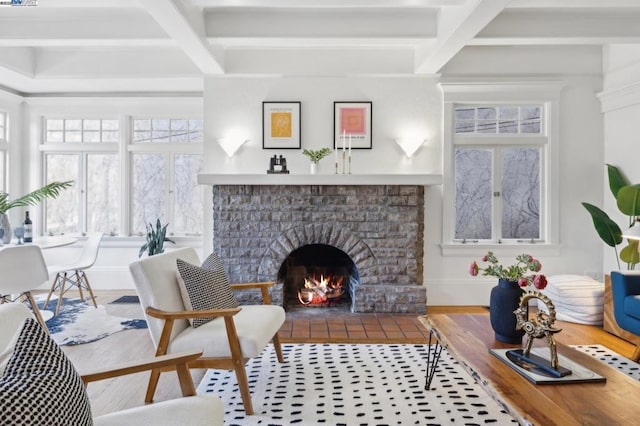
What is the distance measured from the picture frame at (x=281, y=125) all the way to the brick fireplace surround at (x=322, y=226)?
0.50m

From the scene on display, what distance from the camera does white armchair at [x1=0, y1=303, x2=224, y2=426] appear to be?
1.02m

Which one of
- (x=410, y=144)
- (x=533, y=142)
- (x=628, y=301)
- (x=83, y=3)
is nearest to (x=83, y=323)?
(x=83, y=3)

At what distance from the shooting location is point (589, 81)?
4.76 m

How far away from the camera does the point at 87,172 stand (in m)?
5.72

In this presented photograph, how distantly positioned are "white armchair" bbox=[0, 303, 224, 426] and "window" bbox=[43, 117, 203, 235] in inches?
164

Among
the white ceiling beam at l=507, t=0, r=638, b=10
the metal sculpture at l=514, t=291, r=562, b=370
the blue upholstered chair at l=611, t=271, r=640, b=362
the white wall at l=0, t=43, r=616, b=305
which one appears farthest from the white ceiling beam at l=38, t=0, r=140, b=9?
the blue upholstered chair at l=611, t=271, r=640, b=362

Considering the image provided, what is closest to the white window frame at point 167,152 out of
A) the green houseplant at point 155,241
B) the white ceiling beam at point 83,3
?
the green houseplant at point 155,241

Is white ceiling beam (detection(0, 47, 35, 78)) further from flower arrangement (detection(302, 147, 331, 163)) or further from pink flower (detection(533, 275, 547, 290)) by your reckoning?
pink flower (detection(533, 275, 547, 290))

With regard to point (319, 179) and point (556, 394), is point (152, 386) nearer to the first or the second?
point (556, 394)

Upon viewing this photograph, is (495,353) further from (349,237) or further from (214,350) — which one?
(349,237)

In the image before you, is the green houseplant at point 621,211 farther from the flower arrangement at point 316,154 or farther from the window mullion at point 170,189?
the window mullion at point 170,189

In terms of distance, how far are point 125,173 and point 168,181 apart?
0.54 m

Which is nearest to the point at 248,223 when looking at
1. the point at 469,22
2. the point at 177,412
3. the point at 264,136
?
the point at 264,136

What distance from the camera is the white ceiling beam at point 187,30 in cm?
296
